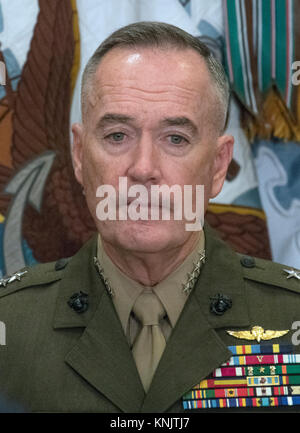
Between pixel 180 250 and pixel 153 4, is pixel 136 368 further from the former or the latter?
pixel 153 4

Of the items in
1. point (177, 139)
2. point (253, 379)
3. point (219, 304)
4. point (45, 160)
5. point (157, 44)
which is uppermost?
point (45, 160)

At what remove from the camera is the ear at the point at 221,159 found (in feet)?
5.23

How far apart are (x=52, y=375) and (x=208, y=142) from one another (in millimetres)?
622

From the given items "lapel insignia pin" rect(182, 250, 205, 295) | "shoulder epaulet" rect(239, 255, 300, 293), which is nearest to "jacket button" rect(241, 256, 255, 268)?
"shoulder epaulet" rect(239, 255, 300, 293)

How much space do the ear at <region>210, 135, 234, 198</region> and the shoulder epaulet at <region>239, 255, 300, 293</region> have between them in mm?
215

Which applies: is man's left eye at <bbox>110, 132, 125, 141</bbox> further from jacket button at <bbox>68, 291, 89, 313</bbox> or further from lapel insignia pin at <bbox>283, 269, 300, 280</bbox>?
lapel insignia pin at <bbox>283, 269, 300, 280</bbox>

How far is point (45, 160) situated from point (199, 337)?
2.87ft

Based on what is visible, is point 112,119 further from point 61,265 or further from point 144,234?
point 61,265

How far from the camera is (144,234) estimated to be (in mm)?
1446

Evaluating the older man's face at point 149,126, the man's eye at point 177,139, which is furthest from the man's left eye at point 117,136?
the man's eye at point 177,139

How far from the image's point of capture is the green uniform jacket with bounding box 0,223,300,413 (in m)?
1.48

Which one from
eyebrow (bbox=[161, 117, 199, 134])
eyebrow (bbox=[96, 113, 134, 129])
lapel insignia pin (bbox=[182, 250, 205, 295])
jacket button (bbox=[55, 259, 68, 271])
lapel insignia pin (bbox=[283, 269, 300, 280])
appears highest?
eyebrow (bbox=[96, 113, 134, 129])

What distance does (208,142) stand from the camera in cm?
152

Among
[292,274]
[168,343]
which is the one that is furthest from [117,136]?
[292,274]
